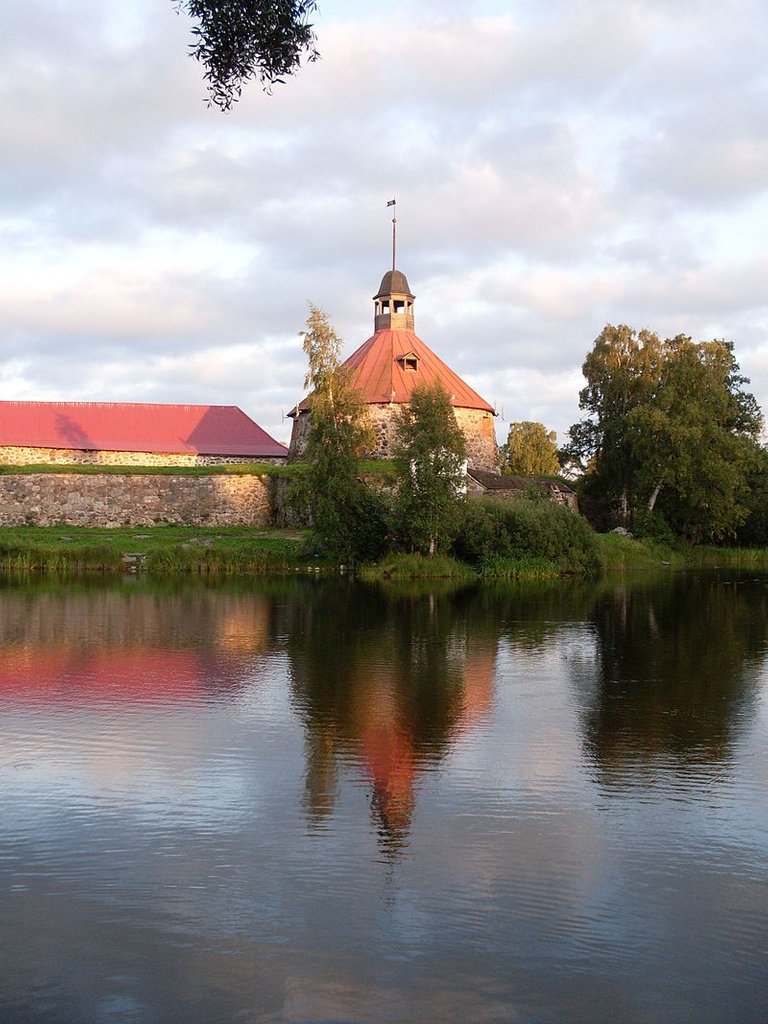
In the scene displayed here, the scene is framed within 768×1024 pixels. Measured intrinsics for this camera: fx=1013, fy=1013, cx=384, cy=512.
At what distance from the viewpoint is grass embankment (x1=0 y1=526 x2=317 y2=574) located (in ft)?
106

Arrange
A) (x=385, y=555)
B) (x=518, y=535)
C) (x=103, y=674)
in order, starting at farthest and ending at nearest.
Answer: (x=385, y=555)
(x=518, y=535)
(x=103, y=674)

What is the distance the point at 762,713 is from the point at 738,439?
32.6 meters

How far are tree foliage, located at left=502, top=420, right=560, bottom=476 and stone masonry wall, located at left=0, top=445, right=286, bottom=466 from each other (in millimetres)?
23351

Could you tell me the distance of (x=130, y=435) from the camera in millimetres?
47250

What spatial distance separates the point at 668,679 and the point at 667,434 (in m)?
27.6

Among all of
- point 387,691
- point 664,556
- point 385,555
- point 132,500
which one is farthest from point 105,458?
point 387,691

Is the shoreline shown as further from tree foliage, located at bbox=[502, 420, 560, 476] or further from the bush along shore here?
tree foliage, located at bbox=[502, 420, 560, 476]

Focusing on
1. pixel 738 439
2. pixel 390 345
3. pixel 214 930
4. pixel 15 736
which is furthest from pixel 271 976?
pixel 390 345

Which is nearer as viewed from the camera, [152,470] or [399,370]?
[152,470]

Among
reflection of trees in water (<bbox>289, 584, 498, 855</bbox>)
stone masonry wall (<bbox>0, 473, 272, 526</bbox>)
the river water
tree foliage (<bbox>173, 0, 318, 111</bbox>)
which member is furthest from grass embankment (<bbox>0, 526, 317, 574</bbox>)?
tree foliage (<bbox>173, 0, 318, 111</bbox>)

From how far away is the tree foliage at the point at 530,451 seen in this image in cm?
6550

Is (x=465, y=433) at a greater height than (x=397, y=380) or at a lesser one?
lesser

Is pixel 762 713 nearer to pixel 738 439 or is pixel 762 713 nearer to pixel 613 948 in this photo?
pixel 613 948

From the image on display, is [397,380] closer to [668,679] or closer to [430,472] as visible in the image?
[430,472]
